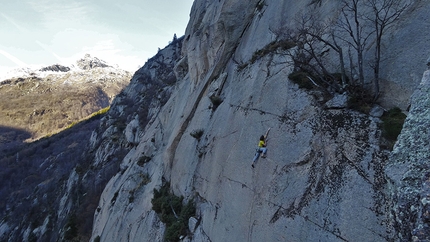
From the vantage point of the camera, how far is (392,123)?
A: 28.5 ft

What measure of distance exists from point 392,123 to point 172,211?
14.5 meters

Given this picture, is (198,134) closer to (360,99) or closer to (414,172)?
(360,99)

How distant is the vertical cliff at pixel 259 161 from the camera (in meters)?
8.50

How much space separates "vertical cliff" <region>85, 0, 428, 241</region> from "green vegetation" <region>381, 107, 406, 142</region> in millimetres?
292

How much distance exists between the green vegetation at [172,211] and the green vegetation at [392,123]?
1191 cm

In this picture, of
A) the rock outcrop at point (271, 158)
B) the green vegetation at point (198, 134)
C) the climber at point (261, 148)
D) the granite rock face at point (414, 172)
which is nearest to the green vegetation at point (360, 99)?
the rock outcrop at point (271, 158)

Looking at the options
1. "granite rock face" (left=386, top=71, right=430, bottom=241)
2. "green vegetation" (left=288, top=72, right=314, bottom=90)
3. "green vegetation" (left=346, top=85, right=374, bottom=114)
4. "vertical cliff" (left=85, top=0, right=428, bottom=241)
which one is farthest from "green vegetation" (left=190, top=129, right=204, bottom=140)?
"granite rock face" (left=386, top=71, right=430, bottom=241)

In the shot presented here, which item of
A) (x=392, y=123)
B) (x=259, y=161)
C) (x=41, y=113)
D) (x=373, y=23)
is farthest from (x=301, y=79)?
(x=41, y=113)

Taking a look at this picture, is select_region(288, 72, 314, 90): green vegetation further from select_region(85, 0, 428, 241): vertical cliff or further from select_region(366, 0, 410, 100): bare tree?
select_region(366, 0, 410, 100): bare tree

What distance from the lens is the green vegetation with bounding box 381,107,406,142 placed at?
8375 millimetres

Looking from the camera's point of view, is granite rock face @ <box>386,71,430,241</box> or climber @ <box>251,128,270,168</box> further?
climber @ <box>251,128,270,168</box>

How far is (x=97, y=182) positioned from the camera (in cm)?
4019

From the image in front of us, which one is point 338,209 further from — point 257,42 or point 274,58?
point 257,42

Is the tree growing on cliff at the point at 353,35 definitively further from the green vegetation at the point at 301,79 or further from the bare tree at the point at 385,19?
the green vegetation at the point at 301,79
